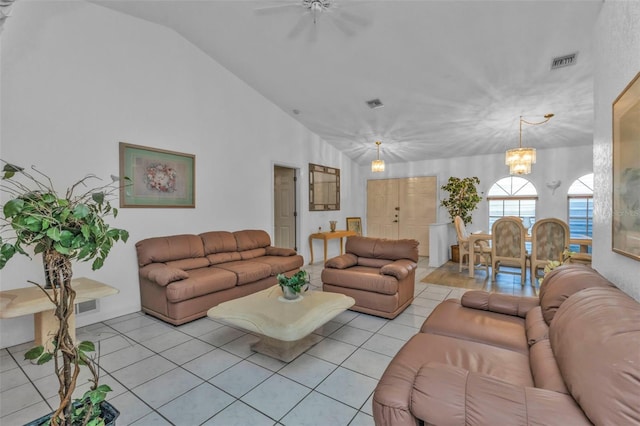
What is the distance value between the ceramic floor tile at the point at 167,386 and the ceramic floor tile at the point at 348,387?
93cm

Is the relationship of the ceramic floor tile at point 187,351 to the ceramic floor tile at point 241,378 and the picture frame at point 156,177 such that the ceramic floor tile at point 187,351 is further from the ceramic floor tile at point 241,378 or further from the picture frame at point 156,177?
the picture frame at point 156,177

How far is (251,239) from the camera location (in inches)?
183

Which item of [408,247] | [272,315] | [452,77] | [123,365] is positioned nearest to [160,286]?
[123,365]

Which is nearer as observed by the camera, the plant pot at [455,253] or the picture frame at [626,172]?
the picture frame at [626,172]

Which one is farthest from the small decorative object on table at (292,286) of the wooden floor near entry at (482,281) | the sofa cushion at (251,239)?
the wooden floor near entry at (482,281)

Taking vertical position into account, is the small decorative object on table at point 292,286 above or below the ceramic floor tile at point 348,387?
above

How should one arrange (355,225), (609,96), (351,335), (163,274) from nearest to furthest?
(609,96) → (351,335) → (163,274) → (355,225)

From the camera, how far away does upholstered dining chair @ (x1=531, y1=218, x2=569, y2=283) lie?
4.17 metres

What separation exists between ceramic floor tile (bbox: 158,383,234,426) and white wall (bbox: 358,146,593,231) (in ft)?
20.9

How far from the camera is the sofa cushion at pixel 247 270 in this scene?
3.61 meters

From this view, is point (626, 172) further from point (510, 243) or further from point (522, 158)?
point (510, 243)

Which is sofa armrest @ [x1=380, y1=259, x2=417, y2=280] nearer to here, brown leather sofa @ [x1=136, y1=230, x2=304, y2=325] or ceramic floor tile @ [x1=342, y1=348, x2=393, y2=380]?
ceramic floor tile @ [x1=342, y1=348, x2=393, y2=380]

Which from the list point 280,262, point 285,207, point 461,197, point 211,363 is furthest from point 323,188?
point 211,363

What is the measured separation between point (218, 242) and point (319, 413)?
2.95m
